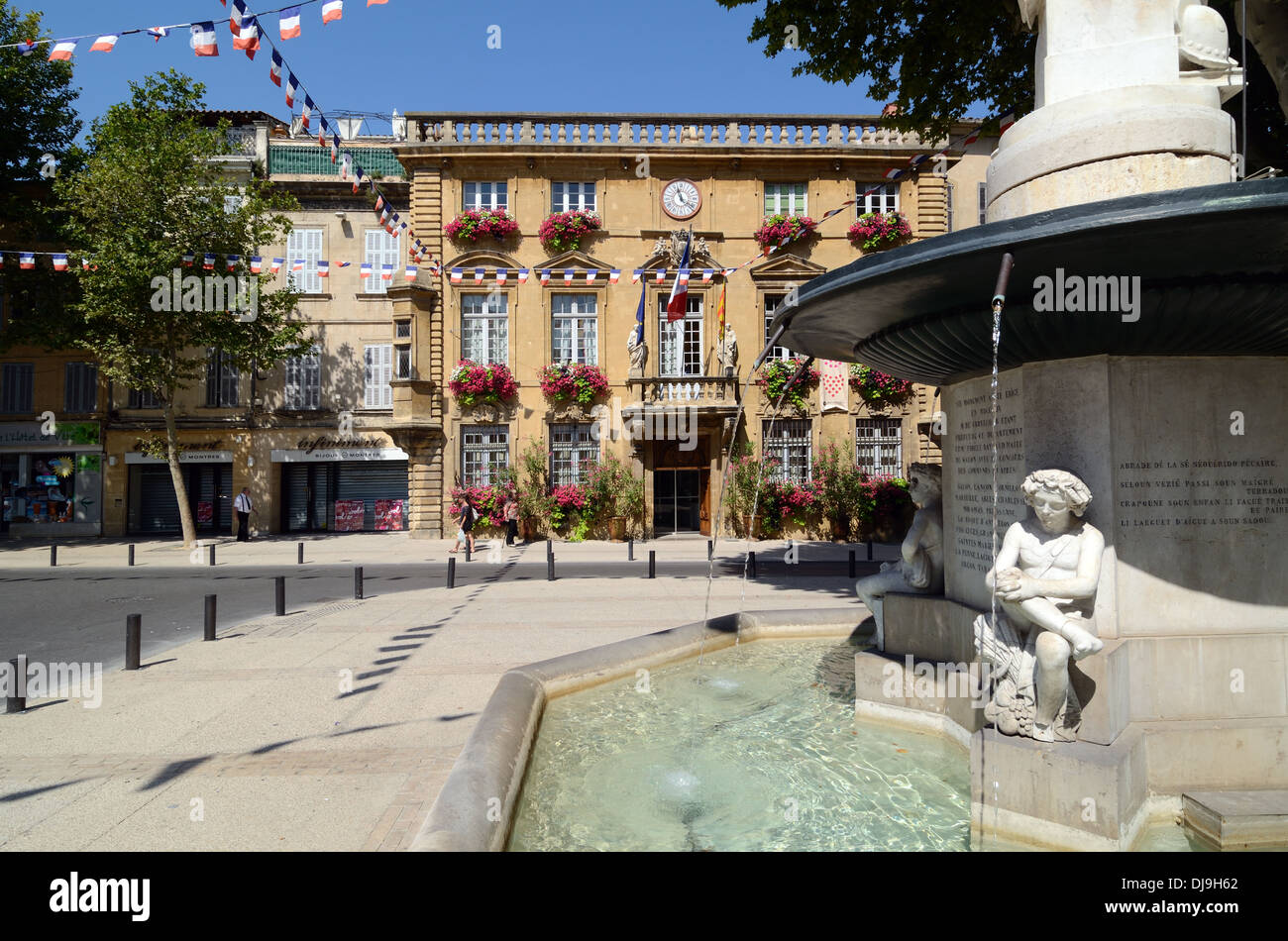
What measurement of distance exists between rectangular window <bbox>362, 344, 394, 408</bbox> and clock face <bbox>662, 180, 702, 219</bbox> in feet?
37.9

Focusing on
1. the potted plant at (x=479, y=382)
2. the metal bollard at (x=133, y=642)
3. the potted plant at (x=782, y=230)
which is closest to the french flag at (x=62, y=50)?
the metal bollard at (x=133, y=642)

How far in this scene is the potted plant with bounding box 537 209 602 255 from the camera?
2342 cm

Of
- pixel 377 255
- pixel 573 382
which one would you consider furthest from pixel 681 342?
pixel 377 255

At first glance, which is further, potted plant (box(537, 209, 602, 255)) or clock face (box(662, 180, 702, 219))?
clock face (box(662, 180, 702, 219))

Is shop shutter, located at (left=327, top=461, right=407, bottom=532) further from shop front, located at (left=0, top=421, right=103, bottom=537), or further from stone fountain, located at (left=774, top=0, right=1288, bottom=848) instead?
stone fountain, located at (left=774, top=0, right=1288, bottom=848)

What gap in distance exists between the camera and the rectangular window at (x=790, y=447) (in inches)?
941

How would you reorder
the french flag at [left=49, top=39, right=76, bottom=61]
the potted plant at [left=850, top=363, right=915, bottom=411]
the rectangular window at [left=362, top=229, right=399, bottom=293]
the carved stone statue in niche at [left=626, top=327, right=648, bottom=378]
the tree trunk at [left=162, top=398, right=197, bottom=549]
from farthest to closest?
the rectangular window at [left=362, top=229, right=399, bottom=293] < the potted plant at [left=850, top=363, right=915, bottom=411] < the carved stone statue in niche at [left=626, top=327, right=648, bottom=378] < the tree trunk at [left=162, top=398, right=197, bottom=549] < the french flag at [left=49, top=39, right=76, bottom=61]

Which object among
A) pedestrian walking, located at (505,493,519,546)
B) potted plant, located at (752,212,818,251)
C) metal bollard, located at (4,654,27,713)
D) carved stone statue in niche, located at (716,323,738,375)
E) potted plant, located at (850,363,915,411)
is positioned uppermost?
potted plant, located at (752,212,818,251)

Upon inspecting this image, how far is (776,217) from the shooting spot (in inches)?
935

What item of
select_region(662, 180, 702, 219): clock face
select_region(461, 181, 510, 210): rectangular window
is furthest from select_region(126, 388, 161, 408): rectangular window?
select_region(662, 180, 702, 219): clock face

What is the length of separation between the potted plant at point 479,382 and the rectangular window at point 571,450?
2.08 metres

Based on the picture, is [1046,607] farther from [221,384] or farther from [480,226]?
[221,384]
